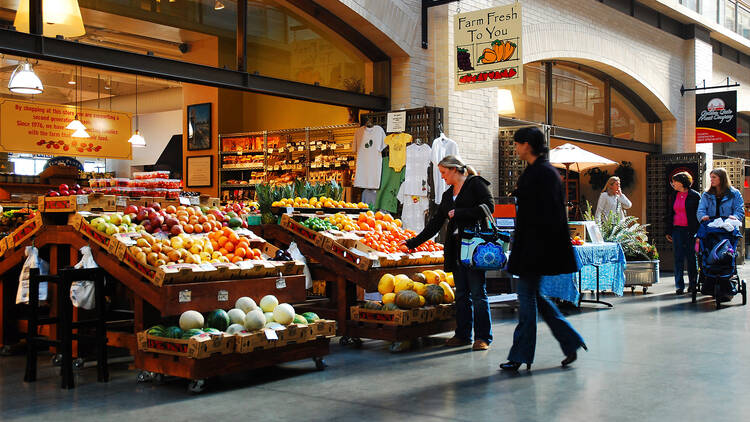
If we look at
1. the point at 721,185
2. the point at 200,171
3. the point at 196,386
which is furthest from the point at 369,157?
the point at 196,386

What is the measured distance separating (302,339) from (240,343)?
581mm

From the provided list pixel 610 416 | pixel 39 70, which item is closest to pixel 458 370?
pixel 610 416

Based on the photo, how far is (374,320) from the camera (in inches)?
270

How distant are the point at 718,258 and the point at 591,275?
5.53 feet

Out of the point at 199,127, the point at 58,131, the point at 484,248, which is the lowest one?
the point at 484,248

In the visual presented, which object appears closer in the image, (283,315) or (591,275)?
(283,315)

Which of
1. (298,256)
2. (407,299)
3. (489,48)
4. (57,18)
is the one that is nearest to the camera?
(407,299)

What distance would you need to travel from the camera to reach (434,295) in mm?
7160

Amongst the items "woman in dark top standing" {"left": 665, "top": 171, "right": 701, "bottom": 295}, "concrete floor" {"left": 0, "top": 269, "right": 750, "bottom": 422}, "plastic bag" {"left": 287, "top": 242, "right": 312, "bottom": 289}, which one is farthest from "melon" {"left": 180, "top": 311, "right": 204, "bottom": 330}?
"woman in dark top standing" {"left": 665, "top": 171, "right": 701, "bottom": 295}

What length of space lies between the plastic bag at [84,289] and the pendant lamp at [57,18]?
3.03 metres

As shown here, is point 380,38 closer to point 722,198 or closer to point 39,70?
point 722,198

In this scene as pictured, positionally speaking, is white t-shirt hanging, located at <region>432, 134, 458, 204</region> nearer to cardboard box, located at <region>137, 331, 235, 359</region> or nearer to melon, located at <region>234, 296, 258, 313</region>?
melon, located at <region>234, 296, 258, 313</region>

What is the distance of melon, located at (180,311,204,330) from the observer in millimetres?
5473

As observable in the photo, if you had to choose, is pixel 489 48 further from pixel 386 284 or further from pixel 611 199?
pixel 386 284
